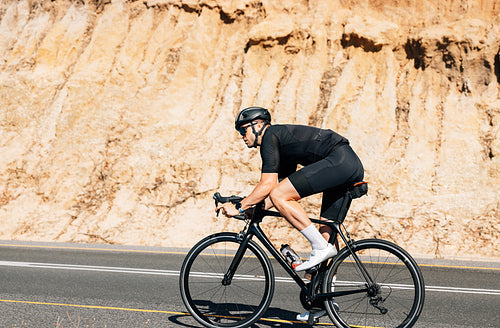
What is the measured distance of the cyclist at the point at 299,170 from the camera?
432 centimetres

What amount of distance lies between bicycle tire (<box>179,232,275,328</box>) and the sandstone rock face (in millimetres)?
7946

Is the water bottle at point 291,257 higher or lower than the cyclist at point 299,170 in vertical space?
lower

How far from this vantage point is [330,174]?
438 centimetres

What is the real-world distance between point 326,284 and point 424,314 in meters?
1.68

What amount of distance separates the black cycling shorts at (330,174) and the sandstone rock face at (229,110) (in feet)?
27.3

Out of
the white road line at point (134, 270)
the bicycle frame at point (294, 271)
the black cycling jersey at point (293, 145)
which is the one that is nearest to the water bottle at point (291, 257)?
the bicycle frame at point (294, 271)

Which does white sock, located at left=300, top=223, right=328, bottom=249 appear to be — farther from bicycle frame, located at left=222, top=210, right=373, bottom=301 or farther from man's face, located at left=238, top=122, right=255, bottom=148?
Answer: man's face, located at left=238, top=122, right=255, bottom=148

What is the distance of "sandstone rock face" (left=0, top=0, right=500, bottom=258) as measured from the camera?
14500 mm

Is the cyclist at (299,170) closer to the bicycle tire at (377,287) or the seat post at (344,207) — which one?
the seat post at (344,207)

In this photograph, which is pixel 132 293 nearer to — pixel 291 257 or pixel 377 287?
pixel 291 257

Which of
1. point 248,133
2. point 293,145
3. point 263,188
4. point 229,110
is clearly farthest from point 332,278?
point 229,110

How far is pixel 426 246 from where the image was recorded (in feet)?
40.1

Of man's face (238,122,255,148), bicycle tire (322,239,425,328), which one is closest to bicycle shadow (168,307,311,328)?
bicycle tire (322,239,425,328)

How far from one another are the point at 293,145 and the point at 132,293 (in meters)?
3.19
